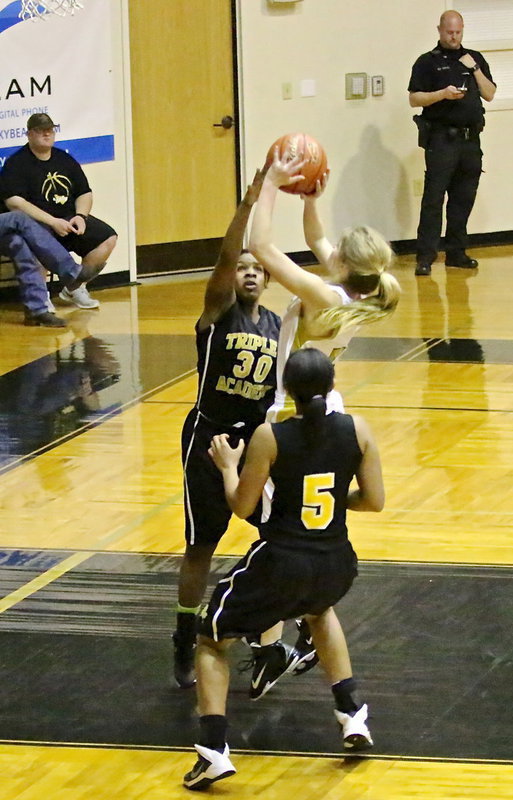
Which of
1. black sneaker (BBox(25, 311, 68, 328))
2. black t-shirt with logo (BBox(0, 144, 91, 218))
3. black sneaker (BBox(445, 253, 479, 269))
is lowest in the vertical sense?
black sneaker (BBox(25, 311, 68, 328))

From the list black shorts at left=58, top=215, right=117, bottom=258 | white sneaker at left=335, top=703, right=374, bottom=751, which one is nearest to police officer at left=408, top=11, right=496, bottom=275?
black shorts at left=58, top=215, right=117, bottom=258

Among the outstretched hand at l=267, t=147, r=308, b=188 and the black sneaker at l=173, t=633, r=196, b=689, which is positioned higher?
the outstretched hand at l=267, t=147, r=308, b=188

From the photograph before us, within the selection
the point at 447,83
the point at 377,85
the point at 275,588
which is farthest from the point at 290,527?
the point at 377,85

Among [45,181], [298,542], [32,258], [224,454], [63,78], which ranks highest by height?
→ [63,78]

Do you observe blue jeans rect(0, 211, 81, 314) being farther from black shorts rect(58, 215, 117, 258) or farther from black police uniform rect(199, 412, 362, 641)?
black police uniform rect(199, 412, 362, 641)

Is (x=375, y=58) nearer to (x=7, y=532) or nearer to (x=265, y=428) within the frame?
(x=7, y=532)

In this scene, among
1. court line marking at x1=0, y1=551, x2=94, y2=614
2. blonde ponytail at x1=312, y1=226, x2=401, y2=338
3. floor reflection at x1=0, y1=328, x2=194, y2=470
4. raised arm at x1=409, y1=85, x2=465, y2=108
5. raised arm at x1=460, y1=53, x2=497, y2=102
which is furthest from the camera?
raised arm at x1=460, y1=53, x2=497, y2=102

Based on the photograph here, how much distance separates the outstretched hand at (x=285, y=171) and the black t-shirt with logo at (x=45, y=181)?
6.96 meters

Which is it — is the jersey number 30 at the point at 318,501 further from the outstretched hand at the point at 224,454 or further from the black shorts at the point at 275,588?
the outstretched hand at the point at 224,454

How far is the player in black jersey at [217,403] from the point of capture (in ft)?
13.7

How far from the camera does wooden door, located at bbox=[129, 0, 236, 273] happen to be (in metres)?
12.5

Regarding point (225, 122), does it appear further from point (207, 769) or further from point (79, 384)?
point (207, 769)

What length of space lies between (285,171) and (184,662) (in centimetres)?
154

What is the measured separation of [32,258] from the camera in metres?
10.6
